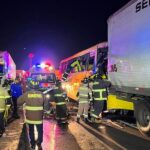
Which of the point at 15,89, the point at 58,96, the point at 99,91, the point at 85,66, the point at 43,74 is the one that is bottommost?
the point at 58,96

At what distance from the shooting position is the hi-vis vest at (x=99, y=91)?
510 inches

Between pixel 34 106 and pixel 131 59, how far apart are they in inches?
149

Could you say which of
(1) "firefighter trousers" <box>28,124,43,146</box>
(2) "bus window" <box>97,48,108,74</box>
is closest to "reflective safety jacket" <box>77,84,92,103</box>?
(2) "bus window" <box>97,48,108,74</box>

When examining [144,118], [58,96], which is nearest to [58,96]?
[58,96]

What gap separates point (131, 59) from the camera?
10.8m

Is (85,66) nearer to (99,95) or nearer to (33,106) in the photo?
(99,95)

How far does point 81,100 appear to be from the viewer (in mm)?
13914

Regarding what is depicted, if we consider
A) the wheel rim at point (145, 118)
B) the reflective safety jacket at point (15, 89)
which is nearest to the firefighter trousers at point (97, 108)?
the wheel rim at point (145, 118)

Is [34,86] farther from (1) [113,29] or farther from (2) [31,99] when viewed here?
(1) [113,29]

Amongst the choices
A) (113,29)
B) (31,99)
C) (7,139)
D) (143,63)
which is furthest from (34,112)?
(113,29)

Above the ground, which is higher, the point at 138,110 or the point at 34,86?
the point at 34,86

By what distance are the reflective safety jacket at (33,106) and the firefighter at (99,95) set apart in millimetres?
5006

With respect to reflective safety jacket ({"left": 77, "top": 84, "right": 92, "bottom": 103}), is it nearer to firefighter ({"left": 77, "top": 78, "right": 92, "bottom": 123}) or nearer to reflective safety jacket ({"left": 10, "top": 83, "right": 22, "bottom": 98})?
firefighter ({"left": 77, "top": 78, "right": 92, "bottom": 123})

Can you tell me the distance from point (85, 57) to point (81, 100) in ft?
19.0
